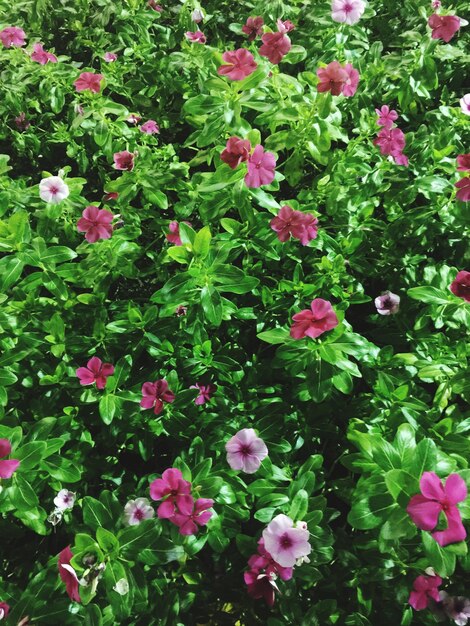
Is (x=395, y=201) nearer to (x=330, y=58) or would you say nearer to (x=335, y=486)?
(x=330, y=58)

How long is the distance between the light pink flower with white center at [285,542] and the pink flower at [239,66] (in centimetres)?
118

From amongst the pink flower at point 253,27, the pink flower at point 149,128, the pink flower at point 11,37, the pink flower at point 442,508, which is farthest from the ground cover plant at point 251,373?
the pink flower at point 11,37

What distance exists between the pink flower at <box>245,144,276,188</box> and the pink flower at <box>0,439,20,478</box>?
89cm

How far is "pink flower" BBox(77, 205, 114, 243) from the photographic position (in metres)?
1.44

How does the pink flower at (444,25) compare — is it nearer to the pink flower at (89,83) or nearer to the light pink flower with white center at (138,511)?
the pink flower at (89,83)

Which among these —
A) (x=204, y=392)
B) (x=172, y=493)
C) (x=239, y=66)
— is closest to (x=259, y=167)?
(x=239, y=66)

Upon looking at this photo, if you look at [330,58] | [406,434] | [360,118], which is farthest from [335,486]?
[330,58]

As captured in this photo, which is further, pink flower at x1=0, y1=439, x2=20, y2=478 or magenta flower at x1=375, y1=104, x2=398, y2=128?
magenta flower at x1=375, y1=104, x2=398, y2=128

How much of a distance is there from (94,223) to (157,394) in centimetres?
56

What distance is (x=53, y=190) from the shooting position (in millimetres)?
1518

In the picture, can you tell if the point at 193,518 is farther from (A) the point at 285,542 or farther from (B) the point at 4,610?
(B) the point at 4,610

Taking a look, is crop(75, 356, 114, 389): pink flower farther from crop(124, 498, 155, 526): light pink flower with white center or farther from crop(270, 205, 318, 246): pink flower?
crop(270, 205, 318, 246): pink flower

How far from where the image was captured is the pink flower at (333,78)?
4.40 feet

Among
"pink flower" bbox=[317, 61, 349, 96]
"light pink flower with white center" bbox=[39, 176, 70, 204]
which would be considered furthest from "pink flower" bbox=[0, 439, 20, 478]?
"pink flower" bbox=[317, 61, 349, 96]
